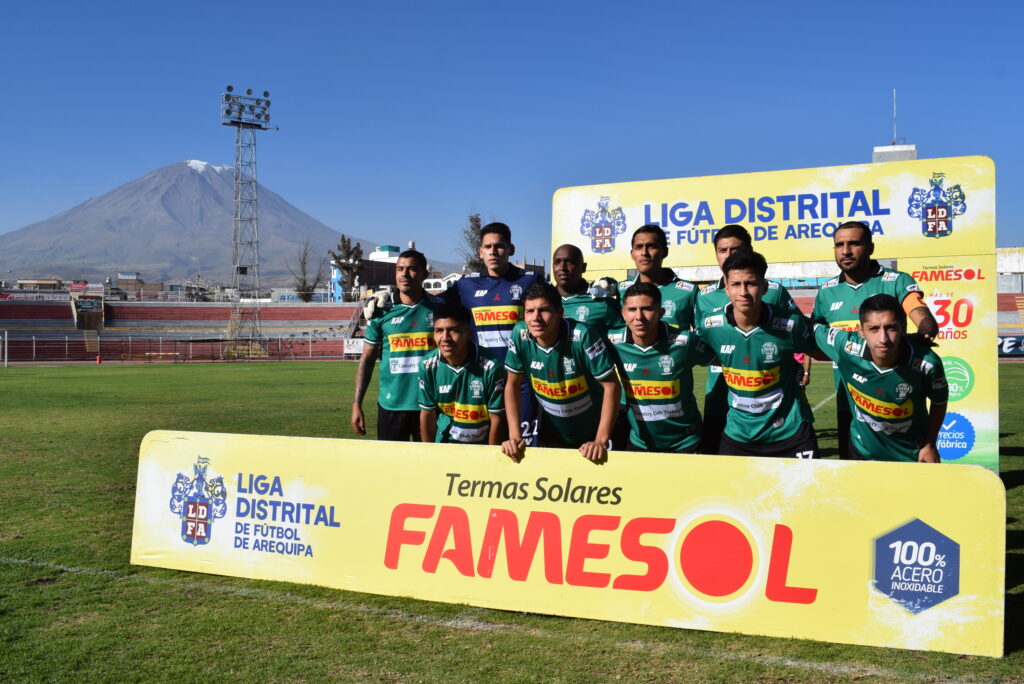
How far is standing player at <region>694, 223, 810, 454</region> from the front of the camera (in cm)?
523

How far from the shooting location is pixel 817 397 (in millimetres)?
17969

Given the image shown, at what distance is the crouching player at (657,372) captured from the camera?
16.2 feet

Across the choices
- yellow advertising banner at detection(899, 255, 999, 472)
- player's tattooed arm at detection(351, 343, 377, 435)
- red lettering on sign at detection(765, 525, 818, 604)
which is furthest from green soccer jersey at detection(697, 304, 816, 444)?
yellow advertising banner at detection(899, 255, 999, 472)

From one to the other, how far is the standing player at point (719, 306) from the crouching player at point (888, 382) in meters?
0.35

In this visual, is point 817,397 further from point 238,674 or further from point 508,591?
point 238,674

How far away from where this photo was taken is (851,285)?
6.07 meters

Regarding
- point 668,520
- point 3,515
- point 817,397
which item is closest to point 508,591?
point 668,520

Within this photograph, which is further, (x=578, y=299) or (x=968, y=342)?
(x=968, y=342)

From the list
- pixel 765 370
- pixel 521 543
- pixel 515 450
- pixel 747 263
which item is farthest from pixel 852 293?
pixel 521 543

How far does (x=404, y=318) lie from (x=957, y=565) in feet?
13.2

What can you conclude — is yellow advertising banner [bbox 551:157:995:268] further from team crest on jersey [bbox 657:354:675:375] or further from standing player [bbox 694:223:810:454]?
team crest on jersey [bbox 657:354:675:375]

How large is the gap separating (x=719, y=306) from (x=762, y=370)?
0.93m

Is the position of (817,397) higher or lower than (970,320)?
lower

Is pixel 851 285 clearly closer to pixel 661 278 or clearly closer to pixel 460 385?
pixel 661 278
